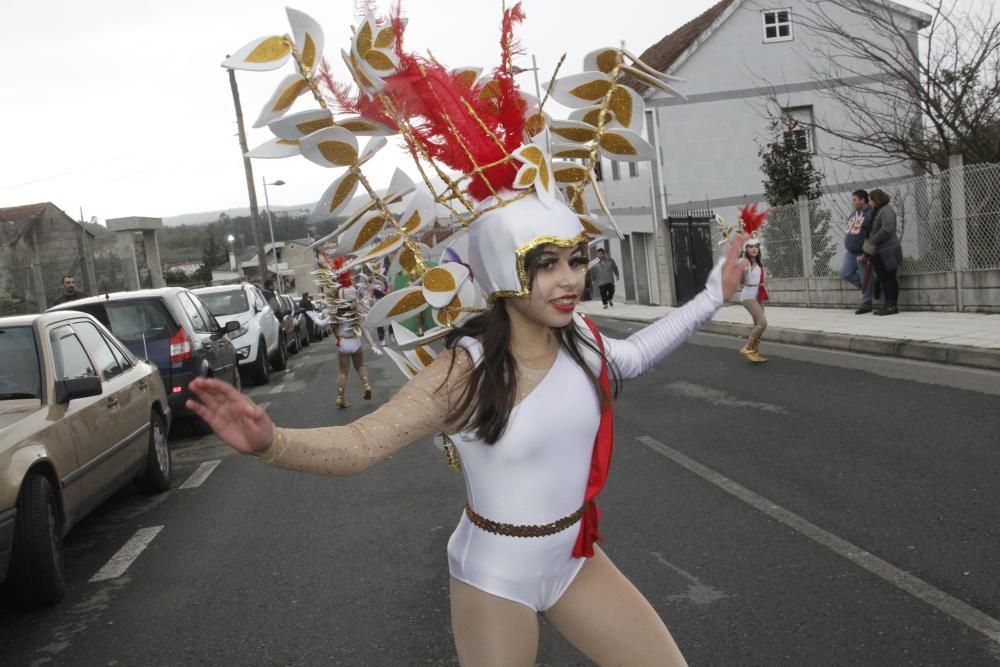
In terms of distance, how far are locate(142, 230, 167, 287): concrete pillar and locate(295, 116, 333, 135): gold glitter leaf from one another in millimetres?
24935

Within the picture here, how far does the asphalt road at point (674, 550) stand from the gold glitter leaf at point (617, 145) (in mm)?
2009

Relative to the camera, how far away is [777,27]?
94.2 feet

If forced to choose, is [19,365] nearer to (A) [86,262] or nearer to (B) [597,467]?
(B) [597,467]

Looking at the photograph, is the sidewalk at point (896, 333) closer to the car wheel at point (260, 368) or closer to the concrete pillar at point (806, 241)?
the concrete pillar at point (806, 241)

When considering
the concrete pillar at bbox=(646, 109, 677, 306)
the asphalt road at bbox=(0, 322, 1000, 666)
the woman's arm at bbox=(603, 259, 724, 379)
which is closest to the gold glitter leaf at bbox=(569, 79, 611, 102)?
the woman's arm at bbox=(603, 259, 724, 379)

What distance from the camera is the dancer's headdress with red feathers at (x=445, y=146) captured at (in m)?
2.48

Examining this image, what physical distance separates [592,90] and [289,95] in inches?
34.2

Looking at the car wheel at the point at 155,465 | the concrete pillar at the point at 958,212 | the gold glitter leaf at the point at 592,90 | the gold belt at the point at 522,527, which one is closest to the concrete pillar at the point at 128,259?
the car wheel at the point at 155,465

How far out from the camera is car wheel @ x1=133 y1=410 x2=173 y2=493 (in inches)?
303

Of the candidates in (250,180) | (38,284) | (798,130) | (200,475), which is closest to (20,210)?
(250,180)

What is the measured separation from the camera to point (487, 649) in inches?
92.4

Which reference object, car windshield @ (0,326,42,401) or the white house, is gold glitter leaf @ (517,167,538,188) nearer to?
car windshield @ (0,326,42,401)

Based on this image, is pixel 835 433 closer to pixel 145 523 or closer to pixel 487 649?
pixel 145 523

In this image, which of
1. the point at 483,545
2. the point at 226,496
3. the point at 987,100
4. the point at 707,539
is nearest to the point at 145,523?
the point at 226,496
